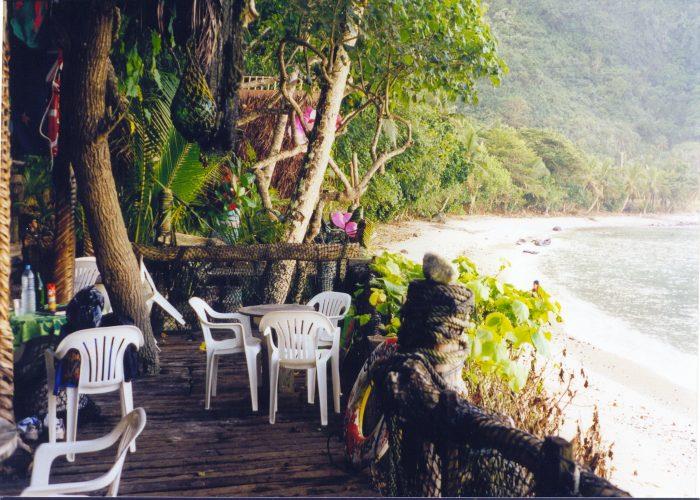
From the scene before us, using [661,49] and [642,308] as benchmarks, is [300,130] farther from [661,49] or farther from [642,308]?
[642,308]

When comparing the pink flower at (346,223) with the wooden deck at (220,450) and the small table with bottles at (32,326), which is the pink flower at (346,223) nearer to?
the wooden deck at (220,450)

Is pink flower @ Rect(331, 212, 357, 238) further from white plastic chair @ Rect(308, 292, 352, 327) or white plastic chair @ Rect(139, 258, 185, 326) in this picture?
white plastic chair @ Rect(308, 292, 352, 327)

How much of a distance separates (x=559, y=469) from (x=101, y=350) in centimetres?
260

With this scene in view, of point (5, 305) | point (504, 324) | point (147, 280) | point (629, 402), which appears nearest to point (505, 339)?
point (504, 324)

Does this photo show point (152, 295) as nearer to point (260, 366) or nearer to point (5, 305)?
point (260, 366)

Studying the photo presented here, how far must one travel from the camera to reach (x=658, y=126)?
44.6 ft

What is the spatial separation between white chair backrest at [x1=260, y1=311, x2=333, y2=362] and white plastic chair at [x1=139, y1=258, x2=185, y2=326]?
217 cm

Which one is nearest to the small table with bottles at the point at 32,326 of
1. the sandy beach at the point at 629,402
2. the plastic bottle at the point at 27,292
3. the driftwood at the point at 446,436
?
the plastic bottle at the point at 27,292

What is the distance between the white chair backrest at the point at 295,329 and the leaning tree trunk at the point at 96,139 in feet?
4.41

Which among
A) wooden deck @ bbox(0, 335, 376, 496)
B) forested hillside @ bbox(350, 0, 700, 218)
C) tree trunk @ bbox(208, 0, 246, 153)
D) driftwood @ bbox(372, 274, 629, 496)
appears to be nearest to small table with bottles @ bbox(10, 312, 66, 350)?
wooden deck @ bbox(0, 335, 376, 496)

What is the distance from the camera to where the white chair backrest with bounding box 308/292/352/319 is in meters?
4.96

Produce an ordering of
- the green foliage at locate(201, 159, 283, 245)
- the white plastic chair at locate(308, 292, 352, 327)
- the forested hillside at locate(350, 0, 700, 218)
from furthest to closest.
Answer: the forested hillside at locate(350, 0, 700, 218) → the green foliage at locate(201, 159, 283, 245) → the white plastic chair at locate(308, 292, 352, 327)

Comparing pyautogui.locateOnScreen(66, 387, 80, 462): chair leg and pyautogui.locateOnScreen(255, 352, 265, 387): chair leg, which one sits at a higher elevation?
pyautogui.locateOnScreen(66, 387, 80, 462): chair leg

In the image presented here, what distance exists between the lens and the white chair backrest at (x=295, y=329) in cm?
391
